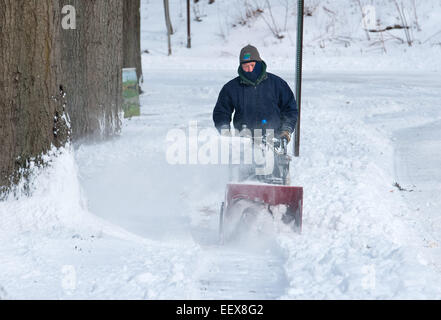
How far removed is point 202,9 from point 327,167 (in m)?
23.3

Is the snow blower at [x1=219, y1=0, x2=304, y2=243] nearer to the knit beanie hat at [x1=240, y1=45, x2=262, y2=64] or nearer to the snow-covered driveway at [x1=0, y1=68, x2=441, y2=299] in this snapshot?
the snow-covered driveway at [x1=0, y1=68, x2=441, y2=299]

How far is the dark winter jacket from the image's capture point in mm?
6367

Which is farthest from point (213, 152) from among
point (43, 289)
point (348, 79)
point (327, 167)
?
point (348, 79)

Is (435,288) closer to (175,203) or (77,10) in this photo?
(175,203)

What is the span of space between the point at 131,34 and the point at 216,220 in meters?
7.30

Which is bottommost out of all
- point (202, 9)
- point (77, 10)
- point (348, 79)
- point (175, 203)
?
point (175, 203)

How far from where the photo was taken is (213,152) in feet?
31.7

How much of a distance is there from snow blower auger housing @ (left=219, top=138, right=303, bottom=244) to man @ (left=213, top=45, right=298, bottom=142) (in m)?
0.44

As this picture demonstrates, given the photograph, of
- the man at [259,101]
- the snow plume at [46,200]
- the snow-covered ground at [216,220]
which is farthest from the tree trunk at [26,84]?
the man at [259,101]

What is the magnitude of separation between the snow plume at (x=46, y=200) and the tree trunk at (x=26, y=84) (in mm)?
124

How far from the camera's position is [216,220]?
681 centimetres

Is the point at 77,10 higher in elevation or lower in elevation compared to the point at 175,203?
higher

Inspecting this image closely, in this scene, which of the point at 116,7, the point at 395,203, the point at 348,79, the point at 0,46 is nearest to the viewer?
the point at 0,46

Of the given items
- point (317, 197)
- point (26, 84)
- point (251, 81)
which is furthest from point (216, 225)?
point (26, 84)
